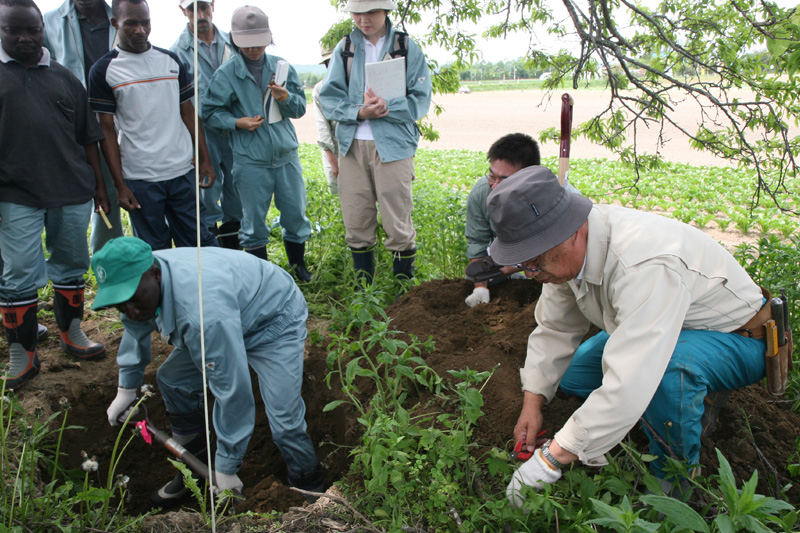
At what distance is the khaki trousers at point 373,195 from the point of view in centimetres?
389

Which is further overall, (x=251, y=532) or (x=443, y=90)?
(x=443, y=90)

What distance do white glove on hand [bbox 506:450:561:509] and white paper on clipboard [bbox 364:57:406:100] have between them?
2631mm

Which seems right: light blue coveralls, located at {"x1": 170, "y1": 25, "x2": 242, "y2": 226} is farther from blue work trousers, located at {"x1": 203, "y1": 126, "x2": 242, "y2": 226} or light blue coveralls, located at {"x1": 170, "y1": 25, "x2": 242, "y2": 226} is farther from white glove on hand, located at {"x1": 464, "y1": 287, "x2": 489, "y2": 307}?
white glove on hand, located at {"x1": 464, "y1": 287, "x2": 489, "y2": 307}

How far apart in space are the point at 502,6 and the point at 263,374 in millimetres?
4294

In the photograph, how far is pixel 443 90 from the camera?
5551 mm

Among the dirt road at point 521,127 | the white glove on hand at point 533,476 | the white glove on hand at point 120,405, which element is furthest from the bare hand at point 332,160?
the dirt road at point 521,127

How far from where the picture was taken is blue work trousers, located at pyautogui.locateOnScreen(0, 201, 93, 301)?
3.05m

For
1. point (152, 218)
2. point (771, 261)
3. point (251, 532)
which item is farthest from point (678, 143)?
point (251, 532)

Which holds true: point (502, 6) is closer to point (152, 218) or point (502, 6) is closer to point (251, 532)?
point (152, 218)

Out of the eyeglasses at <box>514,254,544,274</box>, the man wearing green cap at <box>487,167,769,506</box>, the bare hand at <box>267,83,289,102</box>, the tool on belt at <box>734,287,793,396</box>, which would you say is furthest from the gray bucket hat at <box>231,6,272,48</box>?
the tool on belt at <box>734,287,793,396</box>

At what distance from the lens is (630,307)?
1.81 meters

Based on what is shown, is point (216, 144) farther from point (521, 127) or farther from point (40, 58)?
point (521, 127)

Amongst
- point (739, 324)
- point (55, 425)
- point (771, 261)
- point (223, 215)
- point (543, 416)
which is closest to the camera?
point (739, 324)

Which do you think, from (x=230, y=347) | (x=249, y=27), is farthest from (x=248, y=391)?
(x=249, y=27)
